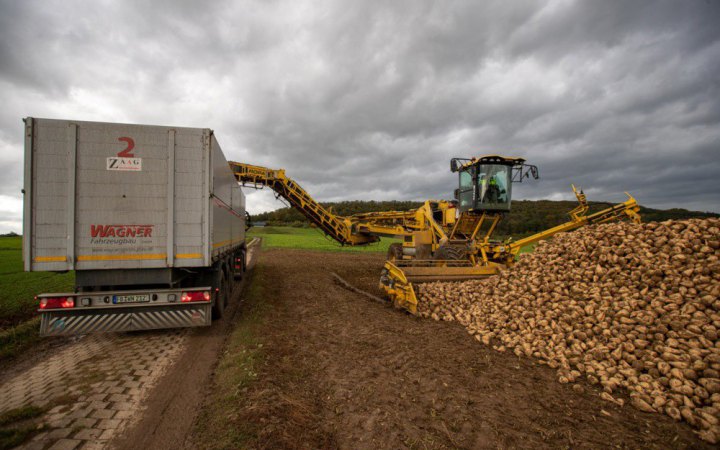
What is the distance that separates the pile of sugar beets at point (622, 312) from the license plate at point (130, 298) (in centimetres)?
561

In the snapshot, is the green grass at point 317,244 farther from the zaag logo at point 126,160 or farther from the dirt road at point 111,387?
the zaag logo at point 126,160

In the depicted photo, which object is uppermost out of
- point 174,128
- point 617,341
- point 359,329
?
point 174,128

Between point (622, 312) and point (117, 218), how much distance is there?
26.6 ft

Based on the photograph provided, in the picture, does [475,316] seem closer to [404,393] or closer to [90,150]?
[404,393]

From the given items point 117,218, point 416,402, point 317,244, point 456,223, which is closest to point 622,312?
point 416,402

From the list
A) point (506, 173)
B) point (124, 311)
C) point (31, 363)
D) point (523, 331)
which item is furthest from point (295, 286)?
point (506, 173)

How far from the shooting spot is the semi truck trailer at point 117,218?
15.6 ft

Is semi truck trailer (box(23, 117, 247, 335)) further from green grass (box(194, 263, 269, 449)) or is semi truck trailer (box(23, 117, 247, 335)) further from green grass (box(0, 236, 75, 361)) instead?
green grass (box(0, 236, 75, 361))

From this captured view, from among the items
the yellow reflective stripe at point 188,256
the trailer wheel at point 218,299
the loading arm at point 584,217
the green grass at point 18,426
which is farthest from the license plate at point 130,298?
the loading arm at point 584,217

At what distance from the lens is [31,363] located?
187 inches

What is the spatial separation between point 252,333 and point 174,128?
3948mm

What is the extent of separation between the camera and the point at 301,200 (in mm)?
13891

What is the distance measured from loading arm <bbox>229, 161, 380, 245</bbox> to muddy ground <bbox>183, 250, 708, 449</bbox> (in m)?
8.35

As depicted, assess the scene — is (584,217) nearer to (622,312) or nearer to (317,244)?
A: (622,312)
